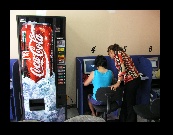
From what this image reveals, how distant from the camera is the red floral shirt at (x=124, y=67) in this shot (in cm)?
319

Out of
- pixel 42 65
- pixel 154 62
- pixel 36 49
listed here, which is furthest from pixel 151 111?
pixel 154 62

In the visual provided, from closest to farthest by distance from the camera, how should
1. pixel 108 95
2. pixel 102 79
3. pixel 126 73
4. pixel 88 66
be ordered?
1. pixel 108 95
2. pixel 102 79
3. pixel 126 73
4. pixel 88 66

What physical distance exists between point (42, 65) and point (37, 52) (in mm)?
204

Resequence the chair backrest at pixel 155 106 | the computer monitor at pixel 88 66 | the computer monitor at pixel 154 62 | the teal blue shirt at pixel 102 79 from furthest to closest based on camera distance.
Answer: the computer monitor at pixel 154 62, the computer monitor at pixel 88 66, the teal blue shirt at pixel 102 79, the chair backrest at pixel 155 106

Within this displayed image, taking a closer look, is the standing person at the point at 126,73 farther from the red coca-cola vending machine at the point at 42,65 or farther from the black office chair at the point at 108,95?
the red coca-cola vending machine at the point at 42,65

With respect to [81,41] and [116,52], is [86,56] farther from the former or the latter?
[116,52]

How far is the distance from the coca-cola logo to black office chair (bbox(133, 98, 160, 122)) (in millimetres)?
1468

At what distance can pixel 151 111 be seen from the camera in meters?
2.64

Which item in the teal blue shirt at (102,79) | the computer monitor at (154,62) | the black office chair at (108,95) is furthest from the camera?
the computer monitor at (154,62)

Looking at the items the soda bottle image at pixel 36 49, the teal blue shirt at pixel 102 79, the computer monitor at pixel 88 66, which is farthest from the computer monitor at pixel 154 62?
the soda bottle image at pixel 36 49

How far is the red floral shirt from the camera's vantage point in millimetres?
3191

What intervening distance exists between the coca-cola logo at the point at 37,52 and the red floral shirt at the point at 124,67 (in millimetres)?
1059

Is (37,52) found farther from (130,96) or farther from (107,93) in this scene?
(130,96)

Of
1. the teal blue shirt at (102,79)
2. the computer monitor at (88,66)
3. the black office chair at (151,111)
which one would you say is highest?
the computer monitor at (88,66)
